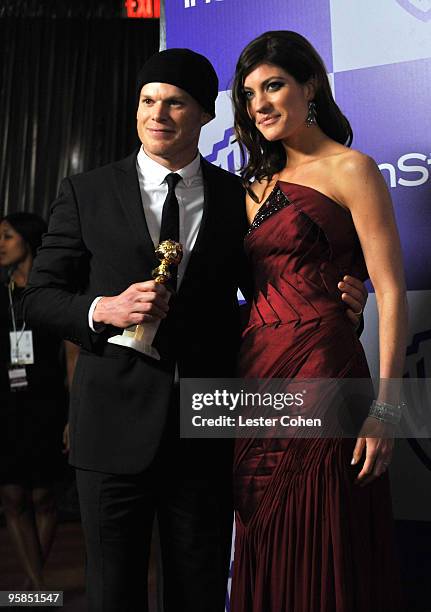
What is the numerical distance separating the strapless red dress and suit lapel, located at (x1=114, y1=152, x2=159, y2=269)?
23cm

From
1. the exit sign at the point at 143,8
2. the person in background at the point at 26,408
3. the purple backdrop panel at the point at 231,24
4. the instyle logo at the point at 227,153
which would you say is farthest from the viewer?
the exit sign at the point at 143,8

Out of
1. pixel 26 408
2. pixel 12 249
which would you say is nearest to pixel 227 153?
pixel 12 249

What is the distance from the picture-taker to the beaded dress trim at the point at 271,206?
1.71m

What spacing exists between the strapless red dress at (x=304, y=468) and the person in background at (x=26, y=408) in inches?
72.5

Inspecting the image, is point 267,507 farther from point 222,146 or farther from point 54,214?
point 222,146

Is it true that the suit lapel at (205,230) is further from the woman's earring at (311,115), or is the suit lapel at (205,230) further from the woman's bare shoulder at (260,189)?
the woman's earring at (311,115)

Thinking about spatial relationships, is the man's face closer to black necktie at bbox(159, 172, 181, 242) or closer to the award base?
black necktie at bbox(159, 172, 181, 242)

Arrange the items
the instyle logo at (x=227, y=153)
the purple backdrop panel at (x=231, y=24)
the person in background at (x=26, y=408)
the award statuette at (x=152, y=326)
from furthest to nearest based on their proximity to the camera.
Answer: the person in background at (x=26, y=408), the instyle logo at (x=227, y=153), the purple backdrop panel at (x=231, y=24), the award statuette at (x=152, y=326)

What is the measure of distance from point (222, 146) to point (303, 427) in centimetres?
101

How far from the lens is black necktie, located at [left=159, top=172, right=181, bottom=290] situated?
1.61 meters

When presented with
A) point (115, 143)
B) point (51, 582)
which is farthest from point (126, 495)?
point (115, 143)

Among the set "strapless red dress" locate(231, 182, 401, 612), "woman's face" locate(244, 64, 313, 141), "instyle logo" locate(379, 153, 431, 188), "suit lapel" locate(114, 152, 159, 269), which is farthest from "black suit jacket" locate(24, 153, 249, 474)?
"instyle logo" locate(379, 153, 431, 188)

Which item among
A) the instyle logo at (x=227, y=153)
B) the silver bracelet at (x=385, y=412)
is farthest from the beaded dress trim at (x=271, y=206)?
the instyle logo at (x=227, y=153)

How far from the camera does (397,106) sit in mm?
2107
